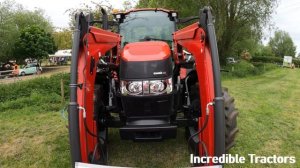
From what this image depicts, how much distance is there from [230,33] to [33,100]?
16.1 metres

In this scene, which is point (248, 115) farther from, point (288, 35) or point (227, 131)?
point (288, 35)

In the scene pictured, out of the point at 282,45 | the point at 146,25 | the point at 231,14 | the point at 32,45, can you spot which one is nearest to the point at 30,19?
the point at 32,45

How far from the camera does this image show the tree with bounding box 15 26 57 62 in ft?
128

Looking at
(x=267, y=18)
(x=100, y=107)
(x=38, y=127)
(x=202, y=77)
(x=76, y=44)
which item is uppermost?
(x=267, y=18)

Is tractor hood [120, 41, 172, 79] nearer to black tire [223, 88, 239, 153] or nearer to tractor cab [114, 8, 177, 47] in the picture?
black tire [223, 88, 239, 153]

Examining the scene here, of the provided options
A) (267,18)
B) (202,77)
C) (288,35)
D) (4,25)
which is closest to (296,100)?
(202,77)

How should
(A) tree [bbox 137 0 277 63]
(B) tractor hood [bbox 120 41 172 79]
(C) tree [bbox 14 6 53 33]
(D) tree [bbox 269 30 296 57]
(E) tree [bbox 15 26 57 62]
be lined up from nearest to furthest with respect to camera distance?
(B) tractor hood [bbox 120 41 172 79] < (A) tree [bbox 137 0 277 63] < (E) tree [bbox 15 26 57 62] < (C) tree [bbox 14 6 53 33] < (D) tree [bbox 269 30 296 57]

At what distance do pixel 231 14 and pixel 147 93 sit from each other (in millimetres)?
19201

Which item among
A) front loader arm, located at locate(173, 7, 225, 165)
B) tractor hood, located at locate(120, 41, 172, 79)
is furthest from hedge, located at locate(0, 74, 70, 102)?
front loader arm, located at locate(173, 7, 225, 165)

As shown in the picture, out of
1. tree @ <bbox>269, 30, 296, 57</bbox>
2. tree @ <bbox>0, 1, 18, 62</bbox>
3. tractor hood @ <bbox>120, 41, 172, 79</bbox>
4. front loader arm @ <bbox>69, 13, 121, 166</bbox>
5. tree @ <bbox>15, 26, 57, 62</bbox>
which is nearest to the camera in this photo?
front loader arm @ <bbox>69, 13, 121, 166</bbox>

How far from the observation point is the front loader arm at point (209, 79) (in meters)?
3.08

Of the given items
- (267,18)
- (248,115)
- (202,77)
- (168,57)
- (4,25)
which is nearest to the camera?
(202,77)

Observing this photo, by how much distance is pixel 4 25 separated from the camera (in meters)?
36.0

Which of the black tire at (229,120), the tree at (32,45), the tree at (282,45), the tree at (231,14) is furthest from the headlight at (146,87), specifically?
the tree at (282,45)
